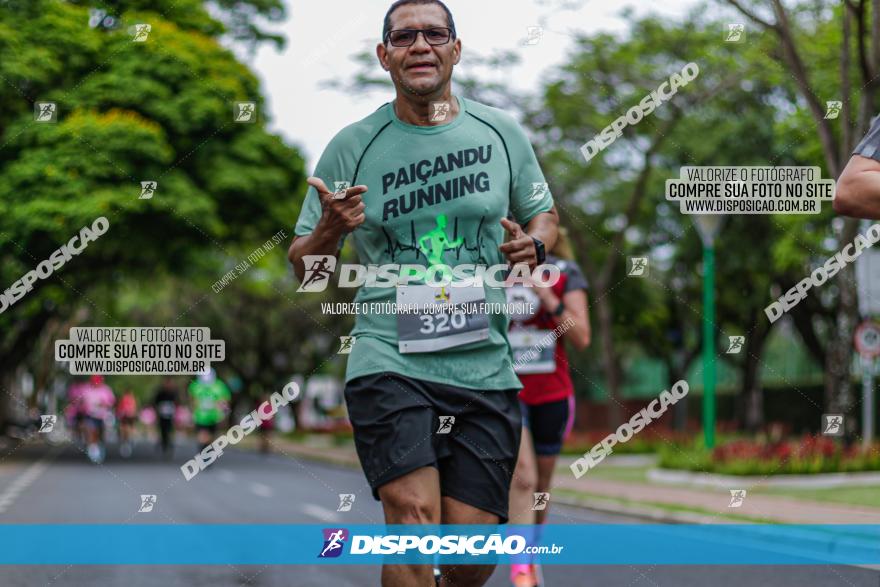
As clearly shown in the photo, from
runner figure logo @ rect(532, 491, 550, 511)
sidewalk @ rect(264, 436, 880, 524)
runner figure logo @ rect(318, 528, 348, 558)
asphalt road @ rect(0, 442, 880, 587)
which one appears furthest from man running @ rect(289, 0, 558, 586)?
sidewalk @ rect(264, 436, 880, 524)

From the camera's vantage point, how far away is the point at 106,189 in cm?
2283

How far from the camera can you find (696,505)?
40.6 ft

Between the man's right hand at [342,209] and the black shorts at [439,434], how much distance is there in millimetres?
451

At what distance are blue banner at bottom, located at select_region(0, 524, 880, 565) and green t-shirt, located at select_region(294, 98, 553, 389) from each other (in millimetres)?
2673

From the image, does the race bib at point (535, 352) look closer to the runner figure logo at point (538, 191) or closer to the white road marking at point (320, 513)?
the runner figure logo at point (538, 191)

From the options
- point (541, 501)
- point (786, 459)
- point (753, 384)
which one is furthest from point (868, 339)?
point (753, 384)

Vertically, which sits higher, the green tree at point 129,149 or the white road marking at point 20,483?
the green tree at point 129,149

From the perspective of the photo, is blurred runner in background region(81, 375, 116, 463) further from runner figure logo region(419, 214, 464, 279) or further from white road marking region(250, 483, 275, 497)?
runner figure logo region(419, 214, 464, 279)

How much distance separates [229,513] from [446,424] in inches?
335

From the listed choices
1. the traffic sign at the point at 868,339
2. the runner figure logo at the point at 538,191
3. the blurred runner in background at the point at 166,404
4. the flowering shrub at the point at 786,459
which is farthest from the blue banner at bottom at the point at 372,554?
the blurred runner in background at the point at 166,404

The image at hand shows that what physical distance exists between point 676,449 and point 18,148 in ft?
39.9

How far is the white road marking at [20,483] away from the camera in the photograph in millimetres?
13430

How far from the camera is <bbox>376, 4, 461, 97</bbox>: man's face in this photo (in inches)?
158

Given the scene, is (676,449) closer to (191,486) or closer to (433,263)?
(191,486)
